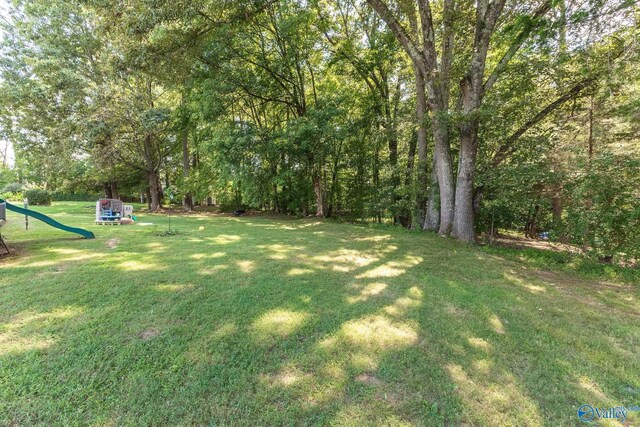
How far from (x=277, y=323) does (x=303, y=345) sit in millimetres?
469

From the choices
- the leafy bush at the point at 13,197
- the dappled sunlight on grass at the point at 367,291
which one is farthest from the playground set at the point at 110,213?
the leafy bush at the point at 13,197

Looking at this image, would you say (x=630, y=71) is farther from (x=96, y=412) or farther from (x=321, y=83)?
(x=321, y=83)

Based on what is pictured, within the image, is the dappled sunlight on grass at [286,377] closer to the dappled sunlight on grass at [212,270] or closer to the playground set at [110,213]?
the dappled sunlight on grass at [212,270]

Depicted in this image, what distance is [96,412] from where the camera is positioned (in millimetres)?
1818

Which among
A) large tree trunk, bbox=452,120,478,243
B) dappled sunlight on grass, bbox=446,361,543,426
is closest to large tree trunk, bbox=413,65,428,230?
large tree trunk, bbox=452,120,478,243

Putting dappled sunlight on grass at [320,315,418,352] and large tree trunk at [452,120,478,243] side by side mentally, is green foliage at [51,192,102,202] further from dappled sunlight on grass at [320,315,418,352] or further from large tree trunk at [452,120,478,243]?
dappled sunlight on grass at [320,315,418,352]

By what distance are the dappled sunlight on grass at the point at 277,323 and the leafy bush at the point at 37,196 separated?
24.8 m

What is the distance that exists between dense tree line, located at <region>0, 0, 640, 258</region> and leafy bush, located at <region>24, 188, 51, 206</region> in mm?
1423

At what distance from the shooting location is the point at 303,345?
2.59m

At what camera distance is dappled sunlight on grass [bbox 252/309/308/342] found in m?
2.74

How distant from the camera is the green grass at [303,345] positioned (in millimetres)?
1907

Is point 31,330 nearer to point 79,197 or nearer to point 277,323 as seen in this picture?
point 277,323

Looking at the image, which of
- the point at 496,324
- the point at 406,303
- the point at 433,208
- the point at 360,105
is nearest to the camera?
the point at 496,324

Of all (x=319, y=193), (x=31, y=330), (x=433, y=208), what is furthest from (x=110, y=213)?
(x=433, y=208)
